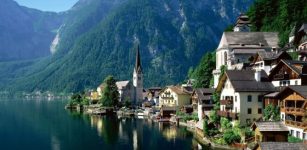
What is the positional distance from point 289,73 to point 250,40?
135ft

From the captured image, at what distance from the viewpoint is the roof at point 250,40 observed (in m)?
106

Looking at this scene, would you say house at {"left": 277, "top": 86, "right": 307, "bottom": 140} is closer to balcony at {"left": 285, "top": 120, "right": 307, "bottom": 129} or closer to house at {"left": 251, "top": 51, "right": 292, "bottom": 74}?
balcony at {"left": 285, "top": 120, "right": 307, "bottom": 129}

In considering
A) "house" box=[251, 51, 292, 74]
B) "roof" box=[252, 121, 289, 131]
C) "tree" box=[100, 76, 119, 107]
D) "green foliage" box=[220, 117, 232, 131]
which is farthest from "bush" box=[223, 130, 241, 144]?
"tree" box=[100, 76, 119, 107]

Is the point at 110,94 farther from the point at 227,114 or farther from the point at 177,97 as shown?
the point at 227,114

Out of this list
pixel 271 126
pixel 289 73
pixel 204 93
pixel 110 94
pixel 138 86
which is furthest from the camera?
pixel 138 86

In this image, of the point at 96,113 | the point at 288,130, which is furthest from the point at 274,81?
Result: the point at 96,113

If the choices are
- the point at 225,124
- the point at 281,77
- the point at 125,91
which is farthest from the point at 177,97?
the point at 281,77

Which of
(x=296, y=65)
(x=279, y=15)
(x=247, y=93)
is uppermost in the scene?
(x=279, y=15)

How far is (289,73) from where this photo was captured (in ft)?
219

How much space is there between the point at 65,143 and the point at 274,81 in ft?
130

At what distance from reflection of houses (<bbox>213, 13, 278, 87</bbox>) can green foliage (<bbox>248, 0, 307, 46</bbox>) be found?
10.7ft

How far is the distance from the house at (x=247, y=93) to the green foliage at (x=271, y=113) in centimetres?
277

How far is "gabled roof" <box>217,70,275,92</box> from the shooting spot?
6875 centimetres

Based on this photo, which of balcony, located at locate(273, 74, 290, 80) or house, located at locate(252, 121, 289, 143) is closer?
house, located at locate(252, 121, 289, 143)
